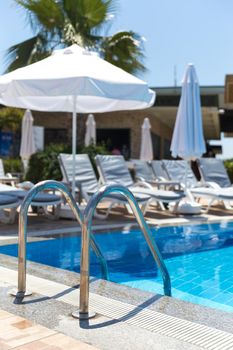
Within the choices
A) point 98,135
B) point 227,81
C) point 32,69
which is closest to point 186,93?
point 32,69

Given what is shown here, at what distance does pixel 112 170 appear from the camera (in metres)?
9.21

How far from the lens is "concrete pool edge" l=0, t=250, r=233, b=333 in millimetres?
2879

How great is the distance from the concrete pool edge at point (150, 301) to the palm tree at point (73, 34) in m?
11.1

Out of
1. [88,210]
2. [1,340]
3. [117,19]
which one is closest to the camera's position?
[1,340]

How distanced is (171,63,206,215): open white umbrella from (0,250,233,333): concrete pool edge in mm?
5891

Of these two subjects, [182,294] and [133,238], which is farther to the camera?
[133,238]

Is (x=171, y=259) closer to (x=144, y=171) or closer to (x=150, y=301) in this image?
(x=150, y=301)

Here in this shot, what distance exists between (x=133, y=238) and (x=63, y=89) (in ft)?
7.86

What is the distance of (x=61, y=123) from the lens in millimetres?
22125

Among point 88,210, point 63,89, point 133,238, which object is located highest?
point 63,89

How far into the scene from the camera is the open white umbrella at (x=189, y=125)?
9445 mm

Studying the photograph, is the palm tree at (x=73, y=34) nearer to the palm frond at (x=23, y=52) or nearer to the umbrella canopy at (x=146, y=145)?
the palm frond at (x=23, y=52)

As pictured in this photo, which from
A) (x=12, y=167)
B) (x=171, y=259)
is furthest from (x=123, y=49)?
A: (x=171, y=259)

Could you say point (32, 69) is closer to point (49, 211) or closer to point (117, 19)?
point (49, 211)
